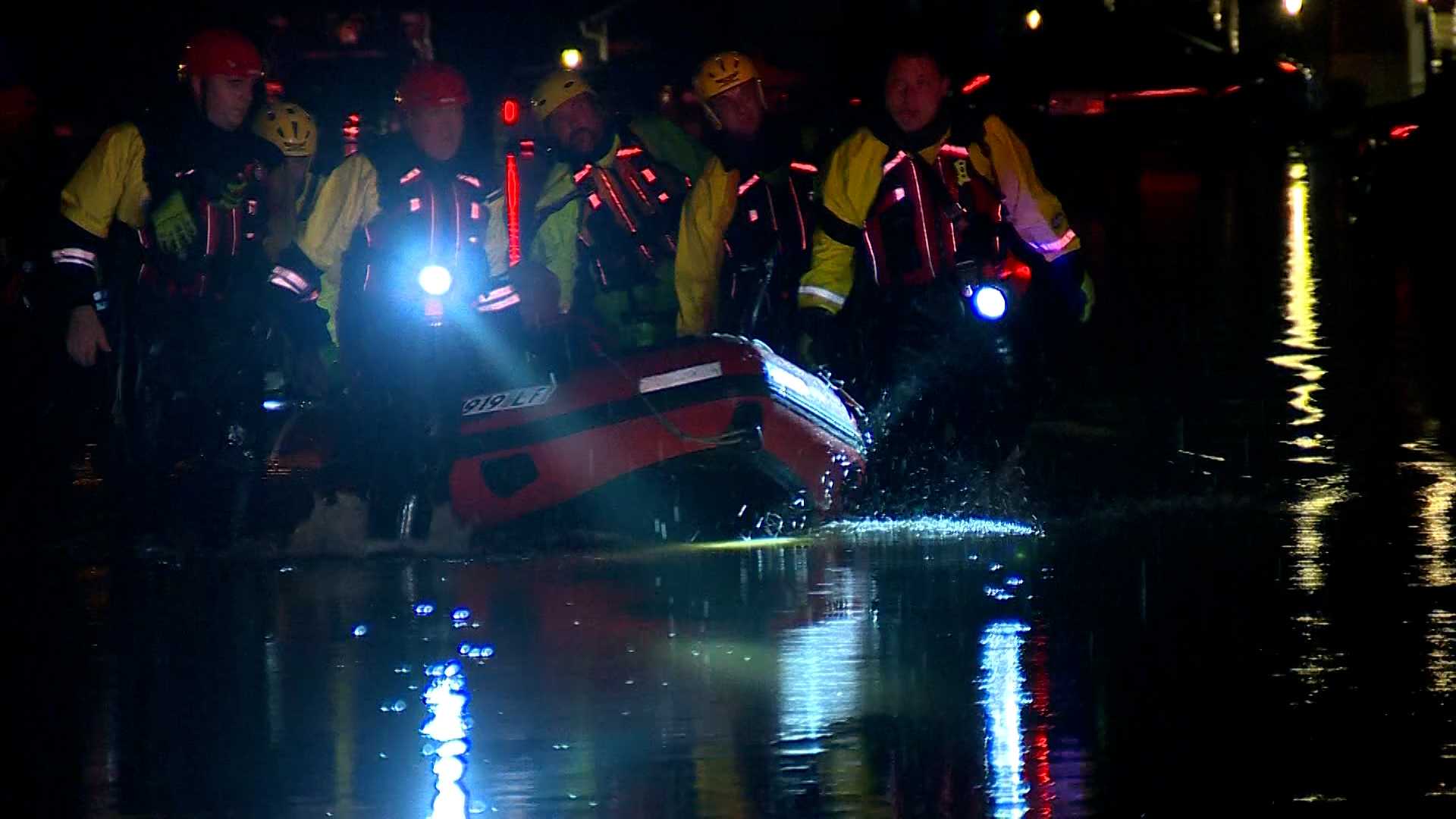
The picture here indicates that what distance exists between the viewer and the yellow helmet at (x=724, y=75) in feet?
39.2

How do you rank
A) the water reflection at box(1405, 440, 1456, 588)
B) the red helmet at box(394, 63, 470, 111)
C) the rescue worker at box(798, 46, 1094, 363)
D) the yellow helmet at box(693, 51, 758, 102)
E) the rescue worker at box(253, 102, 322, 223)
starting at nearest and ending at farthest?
1. the water reflection at box(1405, 440, 1456, 588)
2. the rescue worker at box(798, 46, 1094, 363)
3. the red helmet at box(394, 63, 470, 111)
4. the yellow helmet at box(693, 51, 758, 102)
5. the rescue worker at box(253, 102, 322, 223)

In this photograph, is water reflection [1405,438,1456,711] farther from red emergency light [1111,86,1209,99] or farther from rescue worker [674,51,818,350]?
red emergency light [1111,86,1209,99]

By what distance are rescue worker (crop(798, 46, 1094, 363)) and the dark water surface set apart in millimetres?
1028

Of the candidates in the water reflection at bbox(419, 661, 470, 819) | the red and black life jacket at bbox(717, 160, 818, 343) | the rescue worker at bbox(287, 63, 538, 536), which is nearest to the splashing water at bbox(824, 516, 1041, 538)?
the red and black life jacket at bbox(717, 160, 818, 343)

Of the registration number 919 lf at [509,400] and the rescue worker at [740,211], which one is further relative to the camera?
the rescue worker at [740,211]

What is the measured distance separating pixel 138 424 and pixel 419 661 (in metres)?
4.61

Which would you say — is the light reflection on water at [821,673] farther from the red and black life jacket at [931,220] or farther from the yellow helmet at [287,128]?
the yellow helmet at [287,128]

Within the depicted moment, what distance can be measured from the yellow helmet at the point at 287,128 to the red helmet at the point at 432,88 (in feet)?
4.32

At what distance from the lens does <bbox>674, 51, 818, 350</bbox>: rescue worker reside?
1180 cm

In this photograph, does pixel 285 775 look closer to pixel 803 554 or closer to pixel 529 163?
pixel 803 554

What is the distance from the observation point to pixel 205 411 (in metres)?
12.0

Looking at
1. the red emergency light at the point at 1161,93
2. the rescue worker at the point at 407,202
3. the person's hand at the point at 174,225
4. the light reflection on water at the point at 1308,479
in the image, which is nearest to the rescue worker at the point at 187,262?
the person's hand at the point at 174,225

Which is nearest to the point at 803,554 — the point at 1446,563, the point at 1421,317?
the point at 1446,563


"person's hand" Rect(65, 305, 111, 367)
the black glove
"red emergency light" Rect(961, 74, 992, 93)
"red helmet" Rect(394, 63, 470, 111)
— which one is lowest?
the black glove
